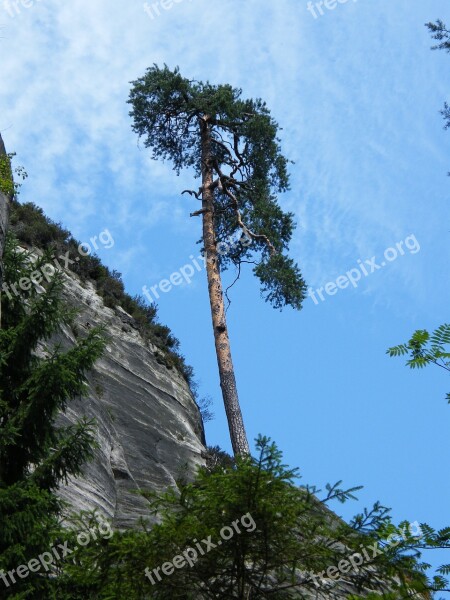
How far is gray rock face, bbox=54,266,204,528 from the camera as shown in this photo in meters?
13.5

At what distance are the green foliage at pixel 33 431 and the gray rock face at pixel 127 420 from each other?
249 cm

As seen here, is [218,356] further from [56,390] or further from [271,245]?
[56,390]

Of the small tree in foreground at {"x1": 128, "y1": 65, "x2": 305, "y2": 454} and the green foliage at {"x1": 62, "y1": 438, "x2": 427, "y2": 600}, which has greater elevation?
the small tree in foreground at {"x1": 128, "y1": 65, "x2": 305, "y2": 454}

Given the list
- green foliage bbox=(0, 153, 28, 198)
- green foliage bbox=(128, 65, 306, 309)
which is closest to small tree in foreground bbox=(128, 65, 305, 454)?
green foliage bbox=(128, 65, 306, 309)

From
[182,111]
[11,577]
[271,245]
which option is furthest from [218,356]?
[11,577]

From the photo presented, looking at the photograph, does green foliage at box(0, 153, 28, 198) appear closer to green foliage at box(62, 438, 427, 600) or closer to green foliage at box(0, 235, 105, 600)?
green foliage at box(0, 235, 105, 600)

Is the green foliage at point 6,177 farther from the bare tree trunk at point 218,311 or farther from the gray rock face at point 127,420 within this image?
the bare tree trunk at point 218,311

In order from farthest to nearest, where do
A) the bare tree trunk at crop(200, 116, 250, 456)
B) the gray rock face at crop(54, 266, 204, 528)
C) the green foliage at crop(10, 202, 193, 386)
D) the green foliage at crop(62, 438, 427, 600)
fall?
the green foliage at crop(10, 202, 193, 386), the bare tree trunk at crop(200, 116, 250, 456), the gray rock face at crop(54, 266, 204, 528), the green foliage at crop(62, 438, 427, 600)

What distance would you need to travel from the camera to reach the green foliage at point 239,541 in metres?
6.59

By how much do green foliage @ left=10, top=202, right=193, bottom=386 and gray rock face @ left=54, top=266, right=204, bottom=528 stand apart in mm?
567

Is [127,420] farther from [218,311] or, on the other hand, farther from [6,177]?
[6,177]

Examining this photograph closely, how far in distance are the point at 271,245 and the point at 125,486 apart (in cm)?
996

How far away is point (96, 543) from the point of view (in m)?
7.04

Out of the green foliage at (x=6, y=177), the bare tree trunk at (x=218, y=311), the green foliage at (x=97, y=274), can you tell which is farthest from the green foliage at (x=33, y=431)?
the green foliage at (x=97, y=274)
